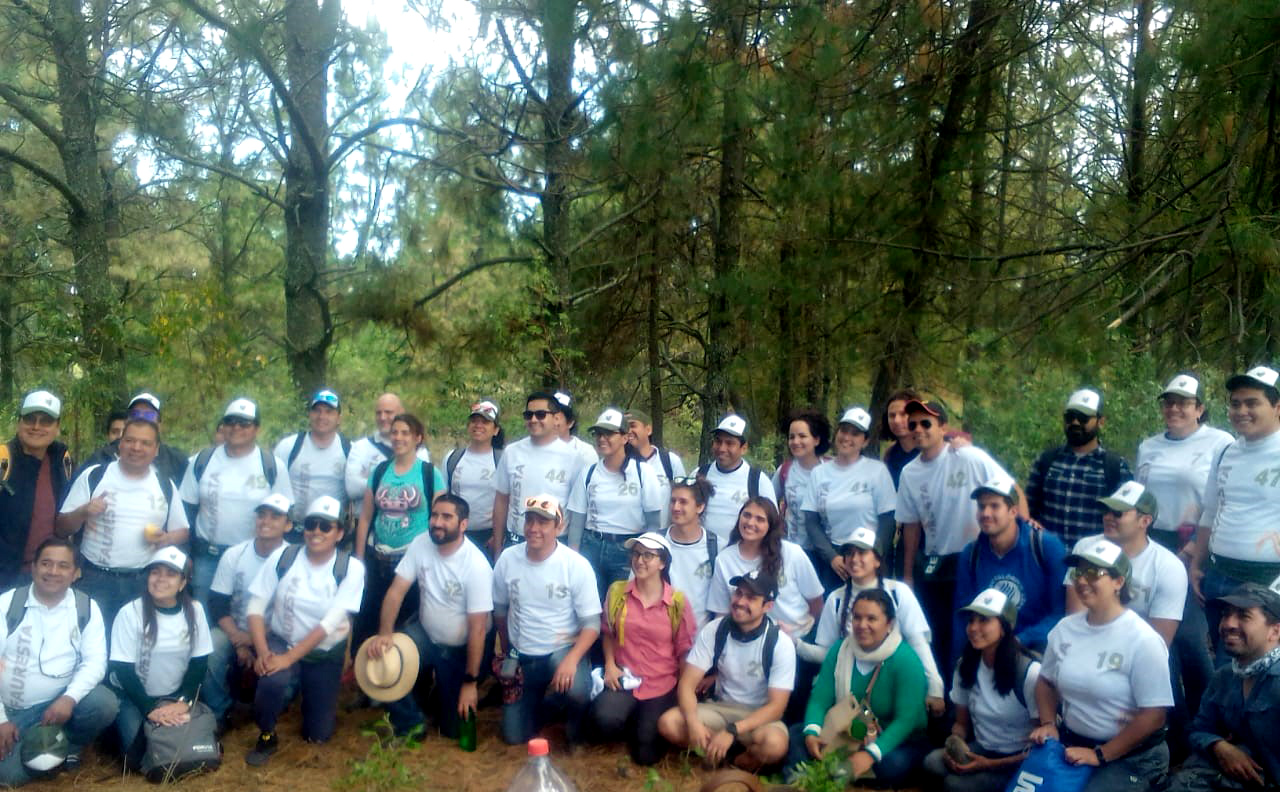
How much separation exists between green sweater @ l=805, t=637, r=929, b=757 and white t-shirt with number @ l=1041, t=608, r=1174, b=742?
25.4 inches

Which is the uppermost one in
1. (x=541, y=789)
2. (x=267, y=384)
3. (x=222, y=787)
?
(x=267, y=384)

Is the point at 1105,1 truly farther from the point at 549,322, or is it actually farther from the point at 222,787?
the point at 222,787

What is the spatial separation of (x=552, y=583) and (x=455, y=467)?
1.32m

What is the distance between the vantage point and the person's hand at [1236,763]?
3.95m

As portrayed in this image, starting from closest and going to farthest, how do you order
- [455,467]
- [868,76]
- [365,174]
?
[455,467]
[868,76]
[365,174]

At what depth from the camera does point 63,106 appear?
971cm

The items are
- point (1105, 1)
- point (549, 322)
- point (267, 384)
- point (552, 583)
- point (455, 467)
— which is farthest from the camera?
point (267, 384)

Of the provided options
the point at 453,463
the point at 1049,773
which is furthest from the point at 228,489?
the point at 1049,773

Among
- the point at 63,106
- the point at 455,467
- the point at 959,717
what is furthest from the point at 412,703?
the point at 63,106

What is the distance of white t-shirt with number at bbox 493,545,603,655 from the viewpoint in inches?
215

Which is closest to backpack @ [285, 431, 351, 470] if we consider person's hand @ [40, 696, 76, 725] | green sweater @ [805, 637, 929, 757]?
person's hand @ [40, 696, 76, 725]

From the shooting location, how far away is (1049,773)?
418 centimetres

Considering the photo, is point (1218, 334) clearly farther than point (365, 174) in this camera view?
No

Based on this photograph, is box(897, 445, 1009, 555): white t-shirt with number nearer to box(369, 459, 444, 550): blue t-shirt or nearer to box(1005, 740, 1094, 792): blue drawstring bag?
box(1005, 740, 1094, 792): blue drawstring bag
